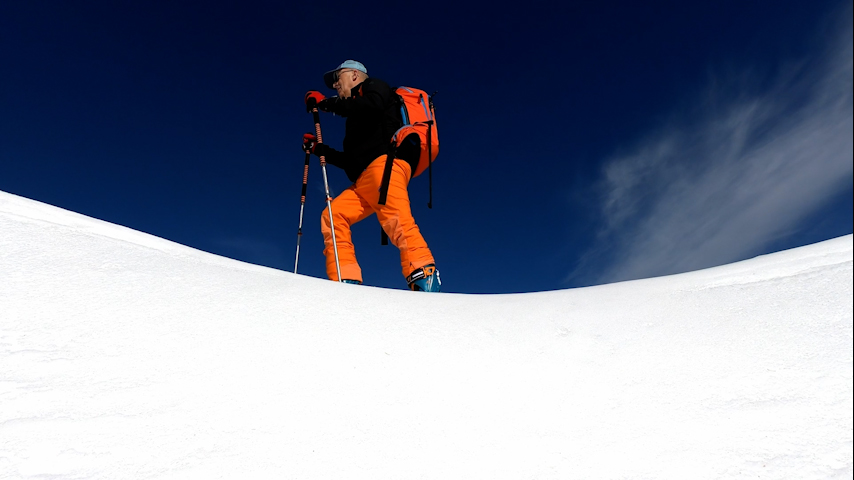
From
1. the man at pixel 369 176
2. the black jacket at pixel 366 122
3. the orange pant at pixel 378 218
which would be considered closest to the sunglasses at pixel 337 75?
the man at pixel 369 176

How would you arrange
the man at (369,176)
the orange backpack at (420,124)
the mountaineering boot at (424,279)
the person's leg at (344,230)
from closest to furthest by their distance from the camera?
the mountaineering boot at (424,279) → the man at (369,176) → the person's leg at (344,230) → the orange backpack at (420,124)

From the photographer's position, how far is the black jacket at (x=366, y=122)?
11.2 ft

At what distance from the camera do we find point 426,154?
3.77 m

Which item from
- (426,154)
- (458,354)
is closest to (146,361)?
(458,354)

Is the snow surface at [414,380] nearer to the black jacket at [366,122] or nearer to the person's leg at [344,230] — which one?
the person's leg at [344,230]

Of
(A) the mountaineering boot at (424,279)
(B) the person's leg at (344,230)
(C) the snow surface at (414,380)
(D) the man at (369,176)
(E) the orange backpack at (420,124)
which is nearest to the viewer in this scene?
(C) the snow surface at (414,380)

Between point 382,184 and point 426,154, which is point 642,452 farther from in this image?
point 426,154

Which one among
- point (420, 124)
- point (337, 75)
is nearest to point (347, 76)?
point (337, 75)

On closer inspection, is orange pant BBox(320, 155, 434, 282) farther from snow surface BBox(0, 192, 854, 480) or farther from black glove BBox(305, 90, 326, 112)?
snow surface BBox(0, 192, 854, 480)

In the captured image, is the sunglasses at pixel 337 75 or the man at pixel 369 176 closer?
the man at pixel 369 176

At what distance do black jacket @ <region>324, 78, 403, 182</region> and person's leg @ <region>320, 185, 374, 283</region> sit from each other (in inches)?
8.3

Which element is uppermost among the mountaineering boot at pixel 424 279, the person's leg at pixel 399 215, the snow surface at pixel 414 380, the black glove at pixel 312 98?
the black glove at pixel 312 98

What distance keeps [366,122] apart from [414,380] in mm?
2935

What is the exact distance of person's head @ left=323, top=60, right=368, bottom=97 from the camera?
12.2 ft
